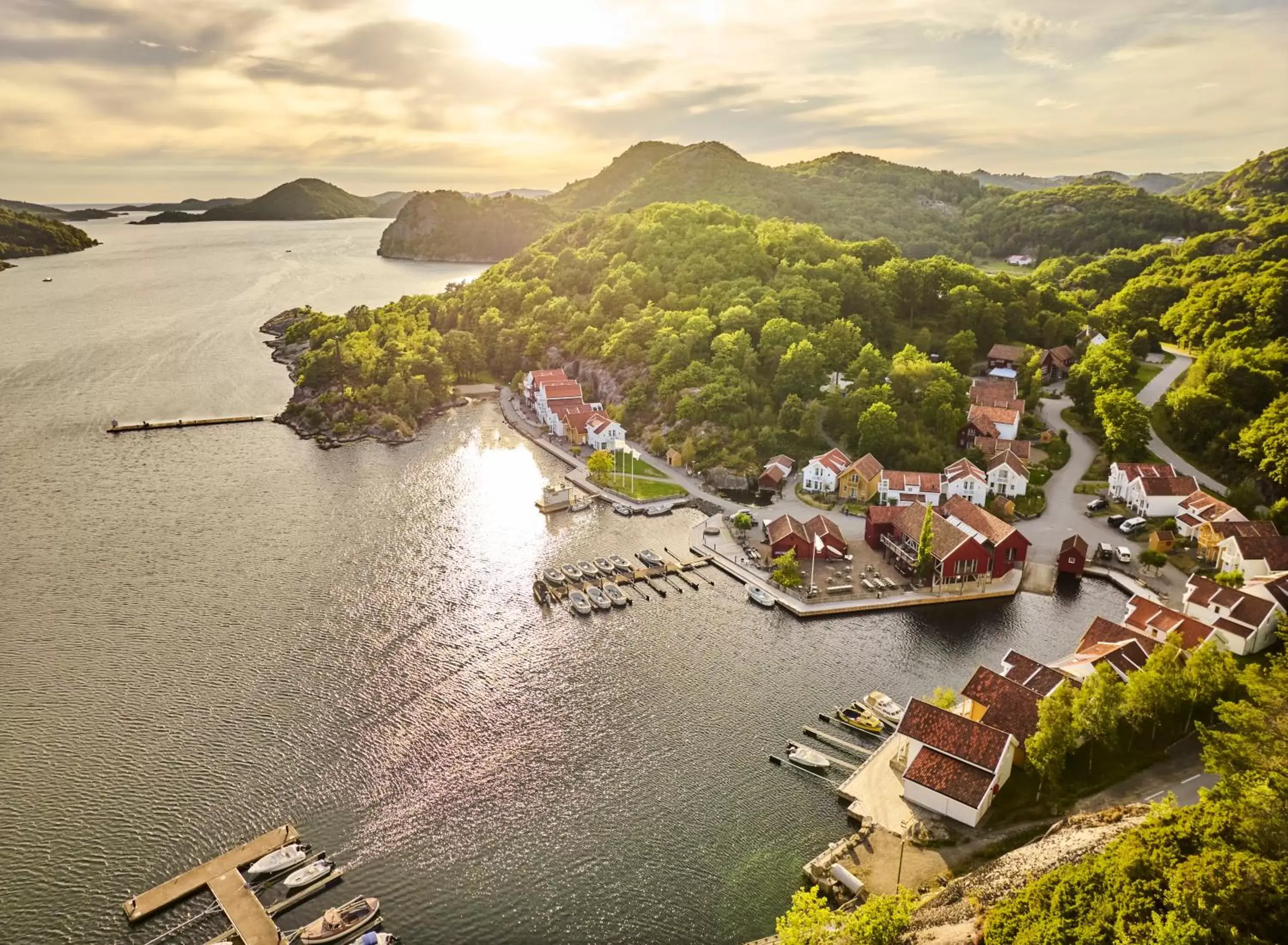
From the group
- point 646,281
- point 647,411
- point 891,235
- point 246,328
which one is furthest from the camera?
point 891,235

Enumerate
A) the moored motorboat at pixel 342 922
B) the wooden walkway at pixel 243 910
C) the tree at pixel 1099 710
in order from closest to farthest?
the moored motorboat at pixel 342 922, the wooden walkway at pixel 243 910, the tree at pixel 1099 710

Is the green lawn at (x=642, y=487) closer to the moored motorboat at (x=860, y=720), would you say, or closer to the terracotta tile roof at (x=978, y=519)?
the terracotta tile roof at (x=978, y=519)

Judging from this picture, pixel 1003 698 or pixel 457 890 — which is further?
pixel 1003 698

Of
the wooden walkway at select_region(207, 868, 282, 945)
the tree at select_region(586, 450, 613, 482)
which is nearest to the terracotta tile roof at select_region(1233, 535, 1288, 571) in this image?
the tree at select_region(586, 450, 613, 482)

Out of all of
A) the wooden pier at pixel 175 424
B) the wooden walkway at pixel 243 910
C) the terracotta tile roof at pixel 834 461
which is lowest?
the wooden walkway at pixel 243 910

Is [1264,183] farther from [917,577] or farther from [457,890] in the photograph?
[457,890]

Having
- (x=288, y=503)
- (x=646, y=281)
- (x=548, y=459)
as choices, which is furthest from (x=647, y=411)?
(x=288, y=503)

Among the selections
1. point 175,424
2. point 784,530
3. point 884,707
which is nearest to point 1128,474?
point 784,530

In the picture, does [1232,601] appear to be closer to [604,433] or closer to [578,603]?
[578,603]

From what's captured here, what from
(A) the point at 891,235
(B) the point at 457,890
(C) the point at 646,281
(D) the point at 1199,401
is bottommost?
(B) the point at 457,890

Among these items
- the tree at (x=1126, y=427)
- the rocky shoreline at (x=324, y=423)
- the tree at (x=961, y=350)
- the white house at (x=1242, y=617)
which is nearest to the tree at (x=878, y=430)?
the tree at (x=1126, y=427)
